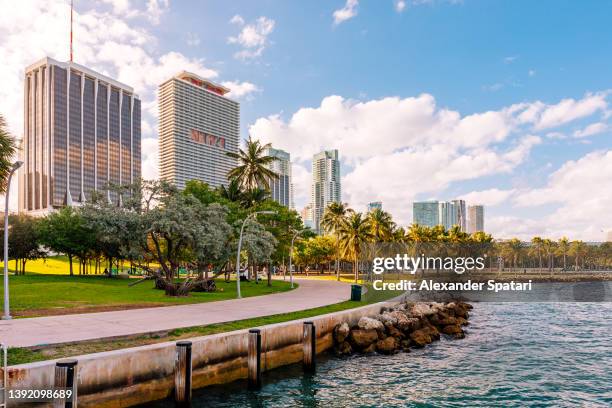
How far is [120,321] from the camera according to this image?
18.6 metres

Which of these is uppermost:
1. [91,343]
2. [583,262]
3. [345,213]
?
[345,213]

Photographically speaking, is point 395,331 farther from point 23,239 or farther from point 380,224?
point 23,239

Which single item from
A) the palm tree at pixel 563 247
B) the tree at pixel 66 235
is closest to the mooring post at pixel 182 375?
the tree at pixel 66 235

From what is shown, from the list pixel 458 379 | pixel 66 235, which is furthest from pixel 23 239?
pixel 458 379

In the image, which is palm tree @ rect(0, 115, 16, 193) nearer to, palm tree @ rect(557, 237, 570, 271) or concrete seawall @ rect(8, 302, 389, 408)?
concrete seawall @ rect(8, 302, 389, 408)

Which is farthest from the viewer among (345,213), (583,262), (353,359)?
(583,262)

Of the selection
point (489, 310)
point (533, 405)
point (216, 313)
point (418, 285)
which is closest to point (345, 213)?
point (418, 285)

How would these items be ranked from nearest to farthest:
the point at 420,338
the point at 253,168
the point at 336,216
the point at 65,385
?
the point at 65,385, the point at 420,338, the point at 253,168, the point at 336,216

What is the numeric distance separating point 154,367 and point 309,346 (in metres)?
6.75

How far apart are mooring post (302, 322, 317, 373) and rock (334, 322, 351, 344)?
335 centimetres

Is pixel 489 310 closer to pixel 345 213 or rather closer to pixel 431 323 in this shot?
pixel 431 323

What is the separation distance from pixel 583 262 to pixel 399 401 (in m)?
135

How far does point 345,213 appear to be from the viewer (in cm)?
7212

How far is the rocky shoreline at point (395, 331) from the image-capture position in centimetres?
2166
